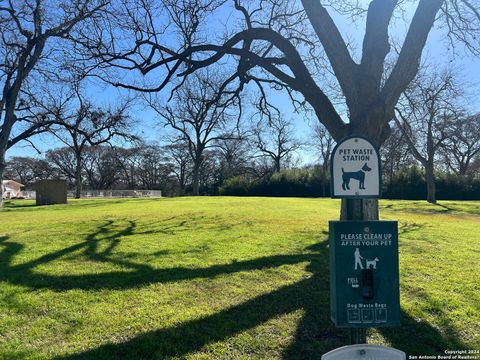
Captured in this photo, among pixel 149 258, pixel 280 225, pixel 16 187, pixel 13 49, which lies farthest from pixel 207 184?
pixel 149 258

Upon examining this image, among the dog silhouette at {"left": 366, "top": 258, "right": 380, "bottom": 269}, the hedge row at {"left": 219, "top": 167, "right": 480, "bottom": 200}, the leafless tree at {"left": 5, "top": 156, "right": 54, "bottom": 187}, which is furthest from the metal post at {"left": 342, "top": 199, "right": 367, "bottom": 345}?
the leafless tree at {"left": 5, "top": 156, "right": 54, "bottom": 187}

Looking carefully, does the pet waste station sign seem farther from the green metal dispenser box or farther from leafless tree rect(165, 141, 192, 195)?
leafless tree rect(165, 141, 192, 195)

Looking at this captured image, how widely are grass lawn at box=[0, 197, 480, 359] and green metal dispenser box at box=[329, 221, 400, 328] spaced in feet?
3.80

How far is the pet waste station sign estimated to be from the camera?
3.06 meters

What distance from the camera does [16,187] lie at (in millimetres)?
75312

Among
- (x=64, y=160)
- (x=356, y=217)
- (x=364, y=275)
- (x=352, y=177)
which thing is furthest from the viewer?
(x=64, y=160)

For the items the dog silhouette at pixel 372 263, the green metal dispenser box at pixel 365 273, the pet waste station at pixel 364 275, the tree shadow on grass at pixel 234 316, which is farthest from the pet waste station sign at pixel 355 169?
the tree shadow on grass at pixel 234 316

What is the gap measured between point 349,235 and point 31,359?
3.04 meters

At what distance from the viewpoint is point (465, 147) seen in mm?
54438

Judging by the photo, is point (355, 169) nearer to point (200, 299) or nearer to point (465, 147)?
point (200, 299)

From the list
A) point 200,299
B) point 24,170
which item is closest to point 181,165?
point 24,170

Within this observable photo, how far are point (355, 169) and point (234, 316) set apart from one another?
8.27 feet

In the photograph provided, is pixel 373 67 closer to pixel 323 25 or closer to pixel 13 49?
pixel 323 25

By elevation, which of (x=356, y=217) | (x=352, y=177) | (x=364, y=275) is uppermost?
(x=352, y=177)
